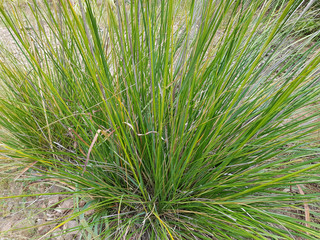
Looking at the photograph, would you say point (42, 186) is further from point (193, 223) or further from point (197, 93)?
point (197, 93)

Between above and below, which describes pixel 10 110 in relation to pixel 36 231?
above

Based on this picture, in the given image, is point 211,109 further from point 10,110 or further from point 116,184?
point 10,110

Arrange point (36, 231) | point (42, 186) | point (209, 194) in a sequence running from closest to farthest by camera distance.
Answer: point (209, 194), point (36, 231), point (42, 186)

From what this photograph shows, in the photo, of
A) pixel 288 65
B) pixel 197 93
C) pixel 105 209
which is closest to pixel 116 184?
pixel 105 209

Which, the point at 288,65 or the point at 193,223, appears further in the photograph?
the point at 288,65

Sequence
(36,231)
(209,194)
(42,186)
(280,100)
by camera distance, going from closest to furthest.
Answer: (280,100), (209,194), (36,231), (42,186)

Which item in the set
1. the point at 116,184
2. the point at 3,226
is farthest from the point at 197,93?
the point at 3,226

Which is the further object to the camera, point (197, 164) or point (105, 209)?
point (105, 209)

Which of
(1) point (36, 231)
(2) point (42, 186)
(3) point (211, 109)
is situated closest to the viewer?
(3) point (211, 109)

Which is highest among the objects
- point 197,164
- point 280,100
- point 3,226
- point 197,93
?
point 280,100
